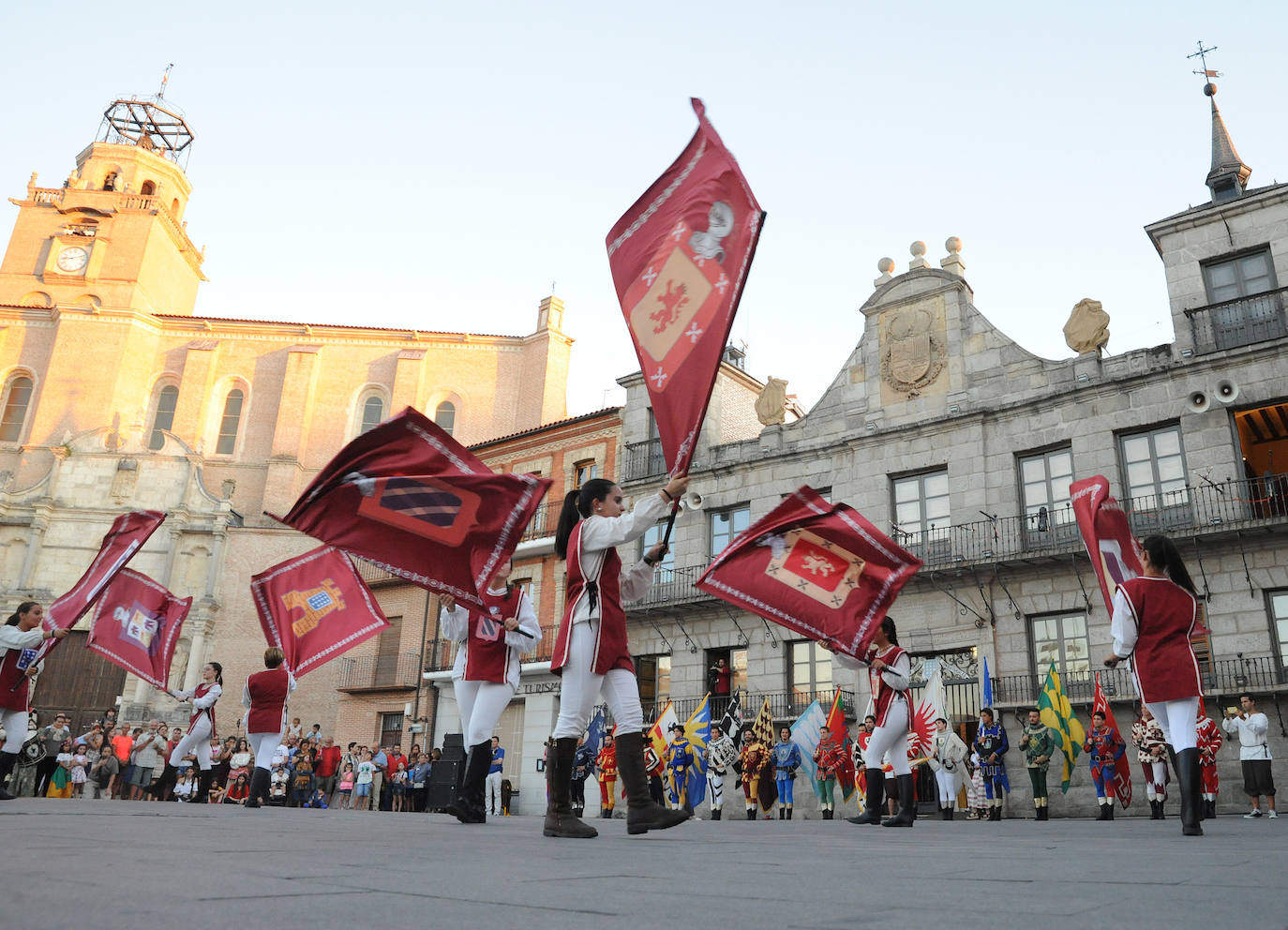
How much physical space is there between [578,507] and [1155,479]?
60.1 feet

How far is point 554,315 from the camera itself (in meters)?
47.3

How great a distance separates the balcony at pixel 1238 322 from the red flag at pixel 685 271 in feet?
59.7

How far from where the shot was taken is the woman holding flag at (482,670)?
8391mm

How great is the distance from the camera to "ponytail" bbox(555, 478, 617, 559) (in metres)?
7.00

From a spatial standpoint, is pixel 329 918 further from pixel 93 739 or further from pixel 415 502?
pixel 93 739

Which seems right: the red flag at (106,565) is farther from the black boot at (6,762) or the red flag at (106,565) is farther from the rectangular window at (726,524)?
the rectangular window at (726,524)

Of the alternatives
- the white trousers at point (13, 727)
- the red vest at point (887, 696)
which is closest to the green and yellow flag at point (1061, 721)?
the red vest at point (887, 696)

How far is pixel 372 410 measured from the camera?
48500mm

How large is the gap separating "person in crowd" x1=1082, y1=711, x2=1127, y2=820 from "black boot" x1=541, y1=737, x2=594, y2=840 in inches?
541

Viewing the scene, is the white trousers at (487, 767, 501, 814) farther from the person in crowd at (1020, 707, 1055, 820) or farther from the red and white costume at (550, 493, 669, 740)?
the red and white costume at (550, 493, 669, 740)

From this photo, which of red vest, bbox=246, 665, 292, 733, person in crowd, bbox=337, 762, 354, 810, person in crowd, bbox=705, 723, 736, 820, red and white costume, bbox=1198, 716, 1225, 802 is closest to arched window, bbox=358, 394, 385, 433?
person in crowd, bbox=337, 762, 354, 810

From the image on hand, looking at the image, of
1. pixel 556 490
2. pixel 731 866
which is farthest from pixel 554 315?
pixel 731 866

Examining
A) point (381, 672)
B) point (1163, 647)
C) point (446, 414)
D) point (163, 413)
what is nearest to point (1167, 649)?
point (1163, 647)

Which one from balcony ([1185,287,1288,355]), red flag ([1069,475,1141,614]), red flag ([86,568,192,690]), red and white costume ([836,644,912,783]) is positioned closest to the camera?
red flag ([1069,475,1141,614])
